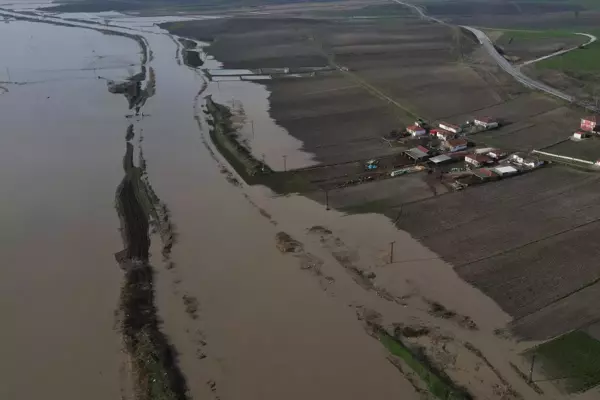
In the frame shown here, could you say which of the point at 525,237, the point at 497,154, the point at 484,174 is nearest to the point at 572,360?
the point at 525,237

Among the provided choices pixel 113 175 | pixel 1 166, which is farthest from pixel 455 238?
pixel 1 166

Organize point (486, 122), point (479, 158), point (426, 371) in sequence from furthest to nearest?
point (486, 122), point (479, 158), point (426, 371)

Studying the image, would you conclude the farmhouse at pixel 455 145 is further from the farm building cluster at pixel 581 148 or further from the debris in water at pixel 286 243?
the debris in water at pixel 286 243

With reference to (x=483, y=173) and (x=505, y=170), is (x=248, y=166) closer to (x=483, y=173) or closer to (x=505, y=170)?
(x=483, y=173)

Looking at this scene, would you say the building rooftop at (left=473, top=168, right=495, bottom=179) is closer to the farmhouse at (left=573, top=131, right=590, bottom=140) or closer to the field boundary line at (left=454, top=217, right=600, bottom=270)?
the field boundary line at (left=454, top=217, right=600, bottom=270)

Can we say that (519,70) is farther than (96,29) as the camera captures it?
No

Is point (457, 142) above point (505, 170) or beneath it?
above

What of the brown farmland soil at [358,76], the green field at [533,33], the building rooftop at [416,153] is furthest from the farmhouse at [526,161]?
the green field at [533,33]
